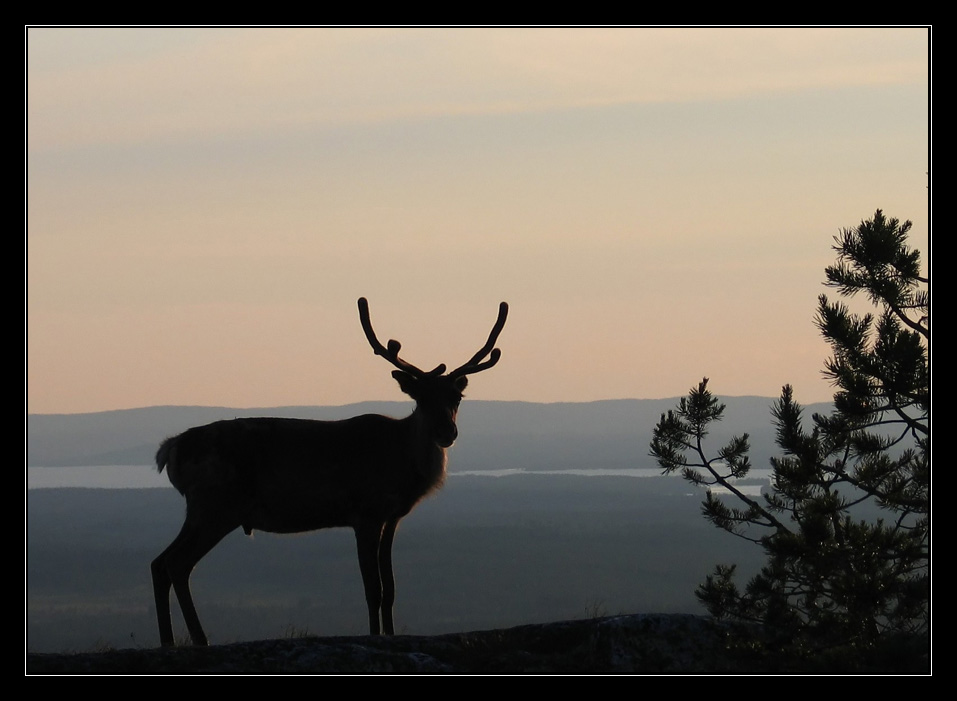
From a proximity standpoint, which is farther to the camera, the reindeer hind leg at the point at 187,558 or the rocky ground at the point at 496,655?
the reindeer hind leg at the point at 187,558

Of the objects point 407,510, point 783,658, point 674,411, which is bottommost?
point 783,658

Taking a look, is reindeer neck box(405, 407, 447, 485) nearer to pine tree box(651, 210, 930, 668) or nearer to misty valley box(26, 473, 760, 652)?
pine tree box(651, 210, 930, 668)

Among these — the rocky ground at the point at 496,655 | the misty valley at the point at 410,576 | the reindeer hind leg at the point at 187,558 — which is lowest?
the misty valley at the point at 410,576

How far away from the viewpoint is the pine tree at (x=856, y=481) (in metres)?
13.5

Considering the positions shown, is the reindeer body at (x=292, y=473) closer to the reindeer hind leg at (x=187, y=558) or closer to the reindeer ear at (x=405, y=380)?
the reindeer hind leg at (x=187, y=558)

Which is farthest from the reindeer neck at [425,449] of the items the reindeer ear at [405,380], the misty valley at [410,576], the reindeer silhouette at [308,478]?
the misty valley at [410,576]

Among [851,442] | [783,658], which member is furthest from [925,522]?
[783,658]

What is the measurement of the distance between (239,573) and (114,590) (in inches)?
657

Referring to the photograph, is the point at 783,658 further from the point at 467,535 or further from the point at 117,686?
the point at 467,535

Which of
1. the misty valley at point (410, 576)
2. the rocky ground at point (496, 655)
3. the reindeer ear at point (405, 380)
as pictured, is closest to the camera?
the rocky ground at point (496, 655)

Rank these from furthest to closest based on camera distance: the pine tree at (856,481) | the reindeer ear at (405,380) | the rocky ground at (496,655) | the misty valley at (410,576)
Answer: the misty valley at (410,576) < the reindeer ear at (405,380) < the pine tree at (856,481) < the rocky ground at (496,655)

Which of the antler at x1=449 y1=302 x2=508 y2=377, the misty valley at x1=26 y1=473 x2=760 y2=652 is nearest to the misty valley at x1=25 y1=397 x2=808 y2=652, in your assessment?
the misty valley at x1=26 y1=473 x2=760 y2=652

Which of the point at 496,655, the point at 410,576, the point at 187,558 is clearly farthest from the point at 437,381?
the point at 410,576

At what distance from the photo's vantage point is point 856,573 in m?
14.1
